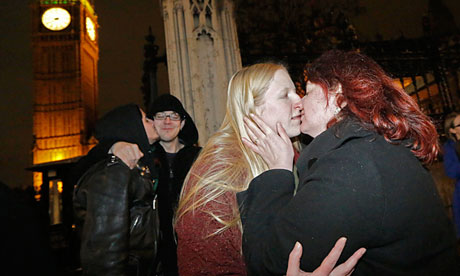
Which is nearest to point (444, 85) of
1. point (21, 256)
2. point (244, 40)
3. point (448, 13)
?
point (448, 13)

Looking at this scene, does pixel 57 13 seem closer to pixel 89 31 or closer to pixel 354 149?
pixel 89 31

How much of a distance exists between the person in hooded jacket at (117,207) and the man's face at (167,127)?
1.57 feet

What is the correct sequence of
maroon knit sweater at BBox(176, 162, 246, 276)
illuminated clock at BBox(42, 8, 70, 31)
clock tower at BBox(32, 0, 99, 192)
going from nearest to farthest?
maroon knit sweater at BBox(176, 162, 246, 276), clock tower at BBox(32, 0, 99, 192), illuminated clock at BBox(42, 8, 70, 31)

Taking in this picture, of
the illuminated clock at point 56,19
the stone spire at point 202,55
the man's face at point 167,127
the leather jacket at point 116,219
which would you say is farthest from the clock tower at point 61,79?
the leather jacket at point 116,219

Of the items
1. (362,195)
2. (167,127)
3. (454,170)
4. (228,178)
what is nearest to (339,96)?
(362,195)

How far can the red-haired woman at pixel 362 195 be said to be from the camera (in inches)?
37.5

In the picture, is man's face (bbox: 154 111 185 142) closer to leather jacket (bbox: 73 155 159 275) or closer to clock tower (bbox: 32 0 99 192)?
leather jacket (bbox: 73 155 159 275)

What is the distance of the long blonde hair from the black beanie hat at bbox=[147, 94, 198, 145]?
1.30 meters

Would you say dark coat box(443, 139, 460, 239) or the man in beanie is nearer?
the man in beanie

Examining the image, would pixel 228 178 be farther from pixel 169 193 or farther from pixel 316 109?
pixel 169 193

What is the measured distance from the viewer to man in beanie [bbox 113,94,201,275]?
2.39 metres

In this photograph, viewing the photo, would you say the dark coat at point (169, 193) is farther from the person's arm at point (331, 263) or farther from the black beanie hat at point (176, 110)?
the person's arm at point (331, 263)

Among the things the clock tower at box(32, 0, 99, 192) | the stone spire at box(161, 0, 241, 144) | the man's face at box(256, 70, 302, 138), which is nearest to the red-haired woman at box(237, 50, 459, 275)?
the man's face at box(256, 70, 302, 138)

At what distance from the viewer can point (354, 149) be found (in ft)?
3.37
